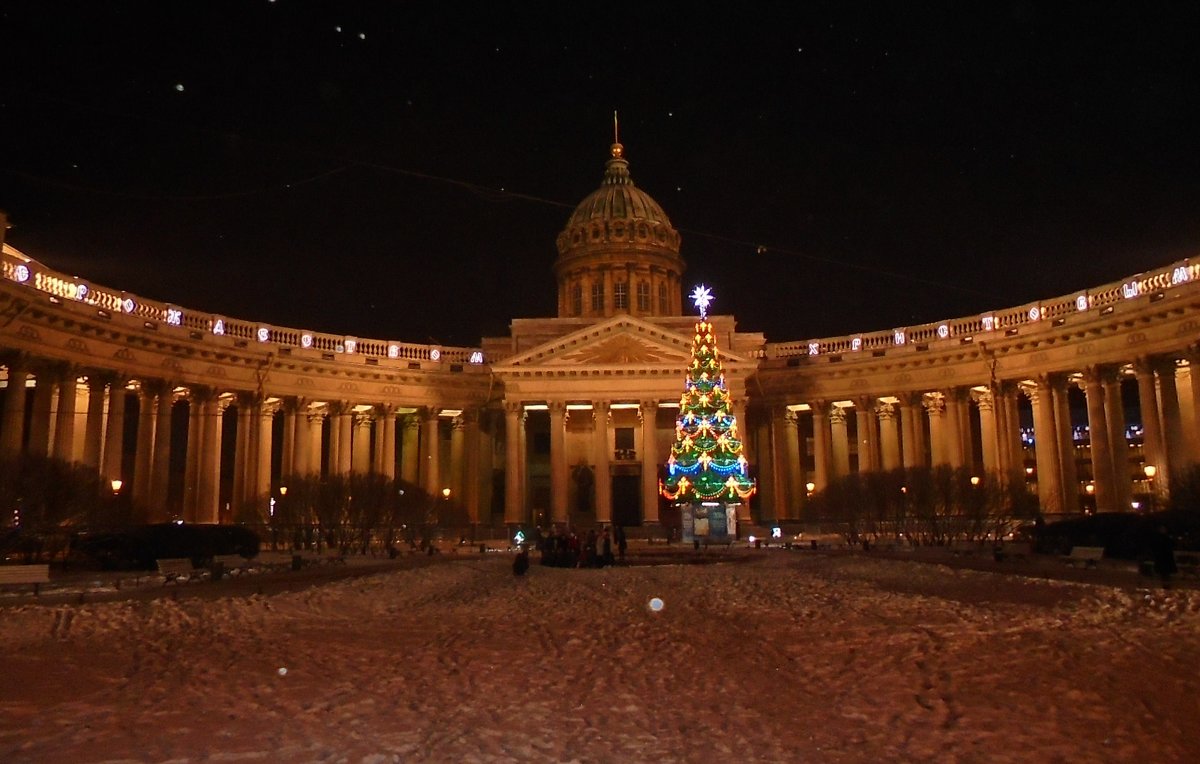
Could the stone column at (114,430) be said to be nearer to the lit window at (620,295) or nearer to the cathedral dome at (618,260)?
the cathedral dome at (618,260)

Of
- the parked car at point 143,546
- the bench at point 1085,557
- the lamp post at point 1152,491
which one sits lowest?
the bench at point 1085,557

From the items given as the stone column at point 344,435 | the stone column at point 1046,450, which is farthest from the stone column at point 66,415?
the stone column at point 1046,450

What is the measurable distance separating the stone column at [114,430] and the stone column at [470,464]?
70.9ft

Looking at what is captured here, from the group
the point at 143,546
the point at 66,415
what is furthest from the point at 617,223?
the point at 143,546

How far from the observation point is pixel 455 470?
62.0 meters

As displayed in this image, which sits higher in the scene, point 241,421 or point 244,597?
point 241,421

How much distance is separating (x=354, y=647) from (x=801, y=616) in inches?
298

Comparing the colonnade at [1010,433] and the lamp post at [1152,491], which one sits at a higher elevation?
the colonnade at [1010,433]

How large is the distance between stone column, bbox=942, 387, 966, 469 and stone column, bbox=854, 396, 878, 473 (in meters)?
4.10

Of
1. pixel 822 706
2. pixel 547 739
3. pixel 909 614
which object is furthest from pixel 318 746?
pixel 909 614

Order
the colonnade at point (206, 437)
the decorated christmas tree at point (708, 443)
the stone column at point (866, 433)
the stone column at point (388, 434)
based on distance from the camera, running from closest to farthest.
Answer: the colonnade at point (206, 437)
the decorated christmas tree at point (708, 443)
the stone column at point (866, 433)
the stone column at point (388, 434)

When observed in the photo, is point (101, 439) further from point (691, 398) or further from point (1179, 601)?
point (1179, 601)

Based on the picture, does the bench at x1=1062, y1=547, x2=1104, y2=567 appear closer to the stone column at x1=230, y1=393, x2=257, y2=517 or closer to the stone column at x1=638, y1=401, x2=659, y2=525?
the stone column at x1=638, y1=401, x2=659, y2=525

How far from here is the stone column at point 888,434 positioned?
58.7 m
